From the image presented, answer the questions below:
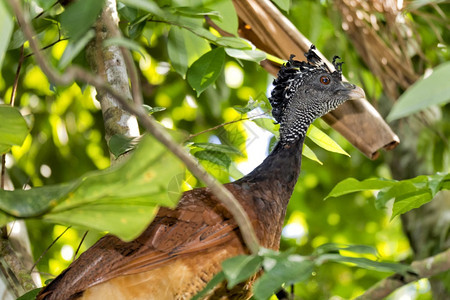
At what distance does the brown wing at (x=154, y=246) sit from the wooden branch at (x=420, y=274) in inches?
26.3

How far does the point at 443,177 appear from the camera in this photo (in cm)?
202

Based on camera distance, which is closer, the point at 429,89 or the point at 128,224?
the point at 429,89

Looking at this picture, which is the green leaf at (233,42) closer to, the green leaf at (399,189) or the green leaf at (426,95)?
the green leaf at (399,189)

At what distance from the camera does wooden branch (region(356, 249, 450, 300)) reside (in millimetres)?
2471

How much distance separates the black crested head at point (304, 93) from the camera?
2998 millimetres

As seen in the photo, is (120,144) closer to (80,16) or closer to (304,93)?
(80,16)

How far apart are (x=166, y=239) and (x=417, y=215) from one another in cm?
270

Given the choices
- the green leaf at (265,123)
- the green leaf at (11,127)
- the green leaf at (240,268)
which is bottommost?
the green leaf at (265,123)

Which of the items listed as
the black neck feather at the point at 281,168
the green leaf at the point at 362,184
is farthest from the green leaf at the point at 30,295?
the green leaf at the point at 362,184

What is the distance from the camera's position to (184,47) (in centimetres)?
261

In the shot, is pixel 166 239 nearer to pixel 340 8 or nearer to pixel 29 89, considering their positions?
pixel 340 8

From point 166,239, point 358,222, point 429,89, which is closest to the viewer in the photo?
point 429,89

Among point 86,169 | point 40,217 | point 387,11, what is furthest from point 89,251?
point 86,169

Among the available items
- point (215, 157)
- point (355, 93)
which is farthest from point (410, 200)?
point (355, 93)
